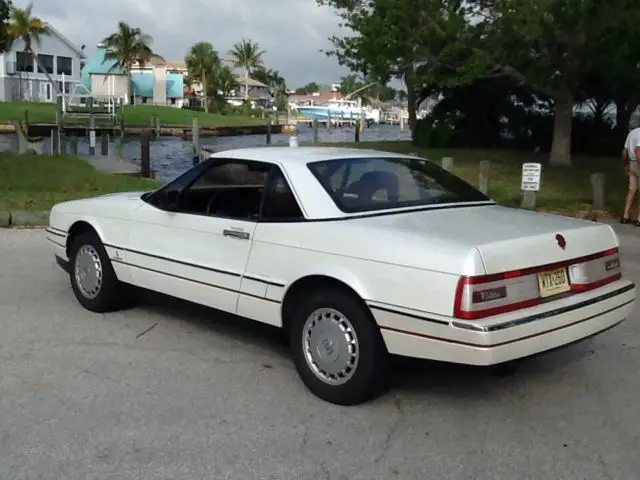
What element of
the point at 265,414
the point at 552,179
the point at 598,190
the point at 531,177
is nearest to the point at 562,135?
the point at 552,179

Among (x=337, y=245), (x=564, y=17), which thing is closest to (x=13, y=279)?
(x=337, y=245)

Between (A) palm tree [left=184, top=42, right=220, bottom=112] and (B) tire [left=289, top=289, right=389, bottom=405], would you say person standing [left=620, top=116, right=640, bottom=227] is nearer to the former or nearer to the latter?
(B) tire [left=289, top=289, right=389, bottom=405]

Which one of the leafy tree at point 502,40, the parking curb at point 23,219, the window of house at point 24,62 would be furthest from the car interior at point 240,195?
the window of house at point 24,62

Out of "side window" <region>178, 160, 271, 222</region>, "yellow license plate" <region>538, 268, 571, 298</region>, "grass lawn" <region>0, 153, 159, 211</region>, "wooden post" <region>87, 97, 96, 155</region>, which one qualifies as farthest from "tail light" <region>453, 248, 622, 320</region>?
"wooden post" <region>87, 97, 96, 155</region>

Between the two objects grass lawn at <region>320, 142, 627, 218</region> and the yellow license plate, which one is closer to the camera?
the yellow license plate

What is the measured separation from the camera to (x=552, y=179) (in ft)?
61.4

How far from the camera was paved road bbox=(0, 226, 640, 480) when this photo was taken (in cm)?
395

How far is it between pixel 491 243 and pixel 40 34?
256 ft

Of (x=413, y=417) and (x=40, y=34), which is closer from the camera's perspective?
(x=413, y=417)

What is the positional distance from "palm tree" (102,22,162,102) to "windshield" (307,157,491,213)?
8375cm

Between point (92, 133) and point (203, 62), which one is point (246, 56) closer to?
point (203, 62)

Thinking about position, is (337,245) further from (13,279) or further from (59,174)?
(59,174)

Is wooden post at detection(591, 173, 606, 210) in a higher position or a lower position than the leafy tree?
lower

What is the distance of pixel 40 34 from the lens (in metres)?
75.1
